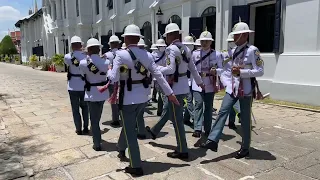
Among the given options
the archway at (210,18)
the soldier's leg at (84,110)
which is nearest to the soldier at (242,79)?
the soldier's leg at (84,110)

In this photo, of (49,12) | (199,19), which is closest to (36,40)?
(49,12)

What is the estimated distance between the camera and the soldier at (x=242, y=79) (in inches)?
166

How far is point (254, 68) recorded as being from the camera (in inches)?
166

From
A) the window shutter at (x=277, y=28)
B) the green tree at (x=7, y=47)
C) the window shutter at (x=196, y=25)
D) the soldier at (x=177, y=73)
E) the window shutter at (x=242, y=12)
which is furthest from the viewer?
the green tree at (x=7, y=47)

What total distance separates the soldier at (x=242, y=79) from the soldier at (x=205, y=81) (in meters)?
0.89

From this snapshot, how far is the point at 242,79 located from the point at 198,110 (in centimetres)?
134

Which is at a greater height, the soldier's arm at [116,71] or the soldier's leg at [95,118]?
the soldier's arm at [116,71]

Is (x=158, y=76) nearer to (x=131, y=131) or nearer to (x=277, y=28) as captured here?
(x=131, y=131)

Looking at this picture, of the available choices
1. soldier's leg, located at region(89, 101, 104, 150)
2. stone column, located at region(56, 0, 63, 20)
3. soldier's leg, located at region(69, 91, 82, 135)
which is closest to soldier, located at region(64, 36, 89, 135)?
soldier's leg, located at region(69, 91, 82, 135)

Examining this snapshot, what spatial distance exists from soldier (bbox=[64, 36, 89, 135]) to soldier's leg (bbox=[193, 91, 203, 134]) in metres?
2.14

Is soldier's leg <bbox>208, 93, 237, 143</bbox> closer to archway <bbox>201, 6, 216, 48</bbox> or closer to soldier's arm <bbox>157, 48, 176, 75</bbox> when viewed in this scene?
soldier's arm <bbox>157, 48, 176, 75</bbox>

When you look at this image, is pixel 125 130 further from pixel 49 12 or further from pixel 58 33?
pixel 49 12

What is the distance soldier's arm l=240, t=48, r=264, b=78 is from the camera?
13.7 feet

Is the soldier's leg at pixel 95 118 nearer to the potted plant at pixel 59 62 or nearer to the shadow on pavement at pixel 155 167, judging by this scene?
the shadow on pavement at pixel 155 167
